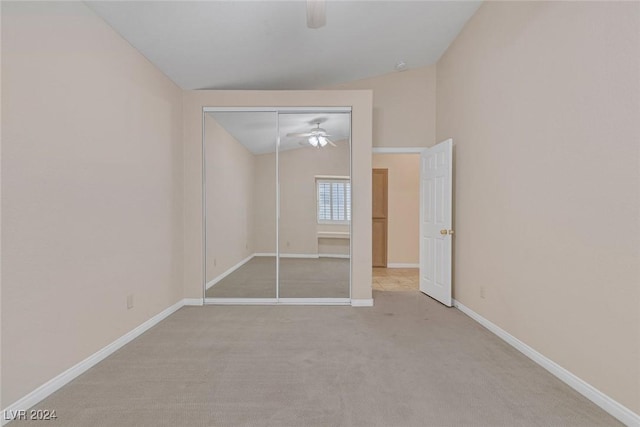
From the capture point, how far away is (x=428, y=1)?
115 inches

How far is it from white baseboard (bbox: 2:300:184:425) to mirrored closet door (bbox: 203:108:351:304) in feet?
3.43

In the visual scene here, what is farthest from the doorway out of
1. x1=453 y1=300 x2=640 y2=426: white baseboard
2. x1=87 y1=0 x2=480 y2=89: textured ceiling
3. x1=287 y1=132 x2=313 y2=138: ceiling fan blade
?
x1=453 y1=300 x2=640 y2=426: white baseboard

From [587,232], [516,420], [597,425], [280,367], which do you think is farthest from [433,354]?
[587,232]

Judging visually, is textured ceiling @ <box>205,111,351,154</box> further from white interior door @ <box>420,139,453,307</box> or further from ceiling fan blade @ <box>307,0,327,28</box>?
ceiling fan blade @ <box>307,0,327,28</box>

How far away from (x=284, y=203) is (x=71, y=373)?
247 cm

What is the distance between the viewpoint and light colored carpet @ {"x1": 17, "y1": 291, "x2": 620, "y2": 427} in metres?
1.72

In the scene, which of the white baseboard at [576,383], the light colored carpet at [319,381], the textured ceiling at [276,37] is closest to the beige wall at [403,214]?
the textured ceiling at [276,37]

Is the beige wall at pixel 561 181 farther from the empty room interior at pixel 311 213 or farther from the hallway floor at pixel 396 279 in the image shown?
the hallway floor at pixel 396 279

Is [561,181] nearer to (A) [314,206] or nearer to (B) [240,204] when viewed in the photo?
(A) [314,206]

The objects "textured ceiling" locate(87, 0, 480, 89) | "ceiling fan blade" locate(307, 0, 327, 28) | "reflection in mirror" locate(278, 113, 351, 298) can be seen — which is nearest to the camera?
"ceiling fan blade" locate(307, 0, 327, 28)

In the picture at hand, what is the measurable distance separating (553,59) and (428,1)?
1.34m

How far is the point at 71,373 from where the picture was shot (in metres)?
2.07

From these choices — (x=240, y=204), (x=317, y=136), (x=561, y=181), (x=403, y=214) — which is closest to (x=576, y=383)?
(x=561, y=181)

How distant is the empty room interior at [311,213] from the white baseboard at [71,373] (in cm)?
2
